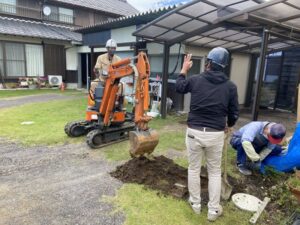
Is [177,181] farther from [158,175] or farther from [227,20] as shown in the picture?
[227,20]

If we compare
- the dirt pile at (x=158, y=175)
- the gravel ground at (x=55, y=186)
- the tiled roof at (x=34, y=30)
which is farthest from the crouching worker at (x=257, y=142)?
the tiled roof at (x=34, y=30)

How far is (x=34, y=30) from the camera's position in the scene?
12.6 meters

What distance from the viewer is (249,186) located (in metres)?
3.19

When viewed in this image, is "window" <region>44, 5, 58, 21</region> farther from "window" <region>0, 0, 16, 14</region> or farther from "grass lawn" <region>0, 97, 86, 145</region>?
"grass lawn" <region>0, 97, 86, 145</region>

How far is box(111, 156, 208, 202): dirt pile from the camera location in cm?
295

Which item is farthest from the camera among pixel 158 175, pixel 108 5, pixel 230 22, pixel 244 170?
pixel 108 5

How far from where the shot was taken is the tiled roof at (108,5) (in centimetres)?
1564

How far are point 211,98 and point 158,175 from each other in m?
1.44

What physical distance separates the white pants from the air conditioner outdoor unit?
1222 cm

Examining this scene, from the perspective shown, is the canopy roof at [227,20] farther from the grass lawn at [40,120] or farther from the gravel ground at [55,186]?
the gravel ground at [55,186]

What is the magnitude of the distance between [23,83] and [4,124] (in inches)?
288

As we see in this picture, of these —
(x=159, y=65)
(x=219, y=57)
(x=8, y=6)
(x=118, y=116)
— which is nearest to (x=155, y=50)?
(x=159, y=65)

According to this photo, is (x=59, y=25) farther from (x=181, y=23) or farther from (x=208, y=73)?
(x=208, y=73)

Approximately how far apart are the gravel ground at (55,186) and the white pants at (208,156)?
0.86m
